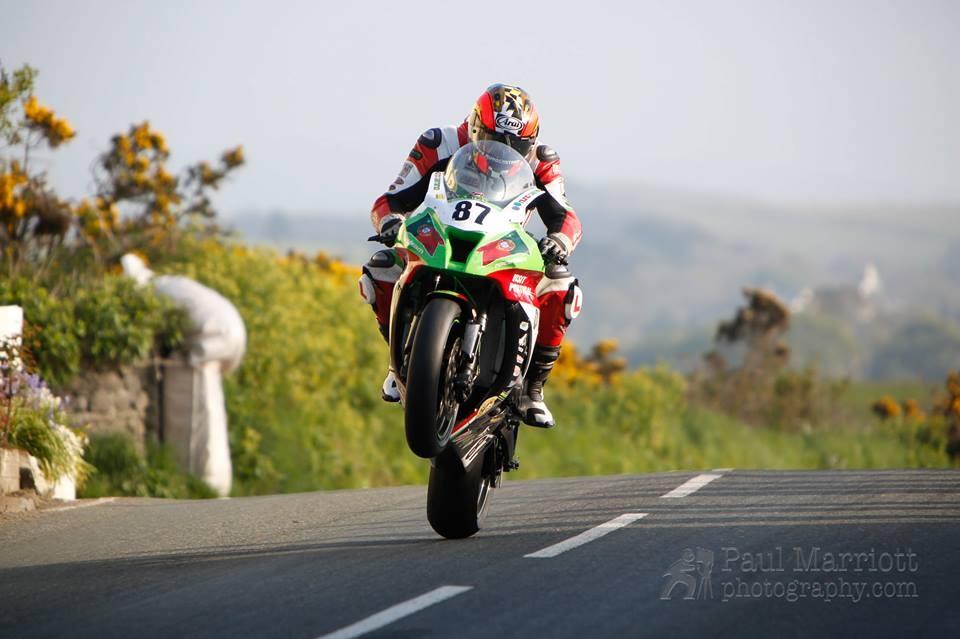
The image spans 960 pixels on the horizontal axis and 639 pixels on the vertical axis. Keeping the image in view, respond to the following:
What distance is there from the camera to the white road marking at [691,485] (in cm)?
1050

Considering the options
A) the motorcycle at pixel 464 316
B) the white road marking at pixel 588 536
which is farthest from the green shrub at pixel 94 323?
the white road marking at pixel 588 536

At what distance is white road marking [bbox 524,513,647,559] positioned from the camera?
26.2 ft

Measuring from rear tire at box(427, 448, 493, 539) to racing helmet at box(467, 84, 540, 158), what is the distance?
2.08 m

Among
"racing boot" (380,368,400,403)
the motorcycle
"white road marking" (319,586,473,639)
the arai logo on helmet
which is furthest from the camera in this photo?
"racing boot" (380,368,400,403)

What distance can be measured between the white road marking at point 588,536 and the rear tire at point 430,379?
83 centimetres

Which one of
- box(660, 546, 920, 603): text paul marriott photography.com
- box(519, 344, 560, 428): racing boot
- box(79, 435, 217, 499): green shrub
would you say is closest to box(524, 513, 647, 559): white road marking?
box(660, 546, 920, 603): text paul marriott photography.com

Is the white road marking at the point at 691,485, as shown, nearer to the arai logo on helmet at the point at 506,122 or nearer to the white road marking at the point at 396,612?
the arai logo on helmet at the point at 506,122

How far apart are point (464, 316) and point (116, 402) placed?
11364mm

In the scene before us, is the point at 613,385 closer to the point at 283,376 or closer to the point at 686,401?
the point at 686,401

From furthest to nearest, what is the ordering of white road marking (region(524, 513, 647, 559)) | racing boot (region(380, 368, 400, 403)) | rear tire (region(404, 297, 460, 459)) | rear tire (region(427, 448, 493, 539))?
racing boot (region(380, 368, 400, 403)) < rear tire (region(427, 448, 493, 539)) < white road marking (region(524, 513, 647, 559)) < rear tire (region(404, 297, 460, 459))

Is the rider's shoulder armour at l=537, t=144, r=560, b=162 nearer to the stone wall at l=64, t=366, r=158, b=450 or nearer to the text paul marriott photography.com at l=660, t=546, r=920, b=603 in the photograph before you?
the text paul marriott photography.com at l=660, t=546, r=920, b=603

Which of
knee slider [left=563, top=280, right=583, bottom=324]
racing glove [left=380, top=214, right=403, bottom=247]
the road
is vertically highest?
racing glove [left=380, top=214, right=403, bottom=247]

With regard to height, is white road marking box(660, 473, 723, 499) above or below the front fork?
below

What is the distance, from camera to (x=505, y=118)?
9172 mm
